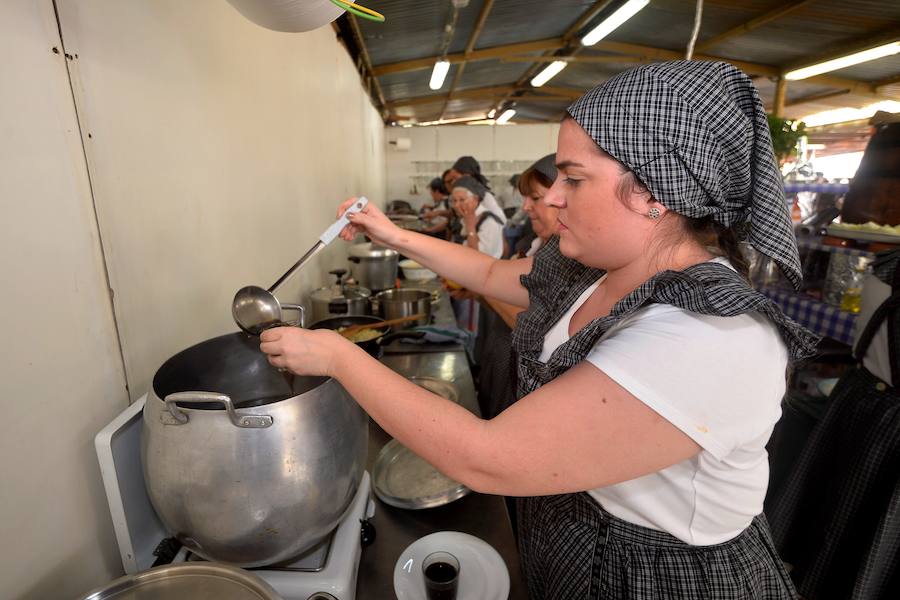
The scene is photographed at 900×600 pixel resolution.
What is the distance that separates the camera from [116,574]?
820mm

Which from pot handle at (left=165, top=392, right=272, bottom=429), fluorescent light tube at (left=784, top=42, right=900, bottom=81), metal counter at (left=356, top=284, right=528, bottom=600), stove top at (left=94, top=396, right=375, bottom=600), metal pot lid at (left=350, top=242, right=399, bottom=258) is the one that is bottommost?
metal counter at (left=356, top=284, right=528, bottom=600)

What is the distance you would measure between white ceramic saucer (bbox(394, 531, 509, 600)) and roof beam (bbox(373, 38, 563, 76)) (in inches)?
223

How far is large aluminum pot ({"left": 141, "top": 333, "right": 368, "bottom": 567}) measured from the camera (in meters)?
0.62

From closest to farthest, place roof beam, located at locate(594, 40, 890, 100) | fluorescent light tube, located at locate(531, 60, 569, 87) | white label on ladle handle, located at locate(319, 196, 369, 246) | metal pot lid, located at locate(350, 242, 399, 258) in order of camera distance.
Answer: white label on ladle handle, located at locate(319, 196, 369, 246) < metal pot lid, located at locate(350, 242, 399, 258) < roof beam, located at locate(594, 40, 890, 100) < fluorescent light tube, located at locate(531, 60, 569, 87)

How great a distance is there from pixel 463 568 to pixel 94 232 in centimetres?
84

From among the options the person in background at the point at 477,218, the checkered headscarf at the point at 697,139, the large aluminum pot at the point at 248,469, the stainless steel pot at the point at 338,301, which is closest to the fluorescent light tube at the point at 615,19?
the person in background at the point at 477,218

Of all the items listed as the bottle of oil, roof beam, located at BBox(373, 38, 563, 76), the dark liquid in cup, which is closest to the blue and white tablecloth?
the bottle of oil

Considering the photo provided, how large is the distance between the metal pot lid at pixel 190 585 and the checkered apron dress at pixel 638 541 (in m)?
0.51

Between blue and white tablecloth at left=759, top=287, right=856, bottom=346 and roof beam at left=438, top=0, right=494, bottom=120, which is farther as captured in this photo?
roof beam at left=438, top=0, right=494, bottom=120

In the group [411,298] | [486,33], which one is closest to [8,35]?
[411,298]

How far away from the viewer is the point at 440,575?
0.75 meters

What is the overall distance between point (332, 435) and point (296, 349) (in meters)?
0.14

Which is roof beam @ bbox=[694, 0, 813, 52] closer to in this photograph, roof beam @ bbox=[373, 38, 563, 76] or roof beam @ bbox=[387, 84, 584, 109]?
roof beam @ bbox=[373, 38, 563, 76]

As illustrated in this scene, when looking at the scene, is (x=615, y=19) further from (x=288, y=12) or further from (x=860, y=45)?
(x=288, y=12)
